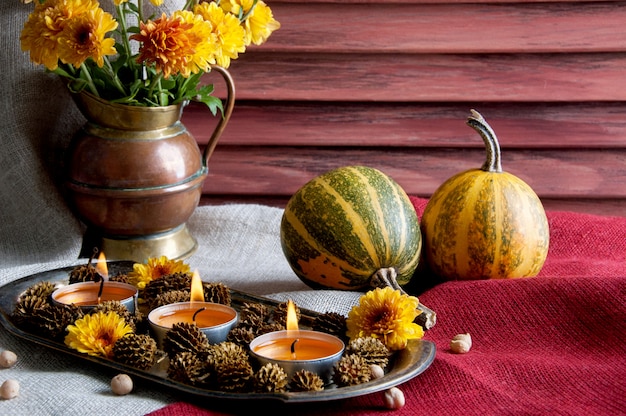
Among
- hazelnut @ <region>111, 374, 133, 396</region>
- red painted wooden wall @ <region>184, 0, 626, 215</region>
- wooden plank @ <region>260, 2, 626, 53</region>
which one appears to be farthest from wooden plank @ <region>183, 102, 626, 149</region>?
hazelnut @ <region>111, 374, 133, 396</region>

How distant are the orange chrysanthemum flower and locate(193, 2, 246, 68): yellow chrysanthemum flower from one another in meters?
0.04

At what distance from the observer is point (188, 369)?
0.93 meters

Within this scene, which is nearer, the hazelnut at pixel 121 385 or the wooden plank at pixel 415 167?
the hazelnut at pixel 121 385

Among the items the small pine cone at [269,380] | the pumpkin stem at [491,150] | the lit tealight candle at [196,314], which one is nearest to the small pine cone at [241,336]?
the lit tealight candle at [196,314]

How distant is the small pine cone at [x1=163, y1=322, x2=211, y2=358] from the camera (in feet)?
3.21

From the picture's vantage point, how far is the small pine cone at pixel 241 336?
1.01 meters

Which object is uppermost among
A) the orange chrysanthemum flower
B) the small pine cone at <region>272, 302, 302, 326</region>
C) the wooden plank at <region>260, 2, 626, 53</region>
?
the orange chrysanthemum flower

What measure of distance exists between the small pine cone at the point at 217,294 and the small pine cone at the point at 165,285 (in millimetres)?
35

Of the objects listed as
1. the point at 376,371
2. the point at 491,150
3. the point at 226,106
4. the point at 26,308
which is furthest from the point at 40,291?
the point at 491,150

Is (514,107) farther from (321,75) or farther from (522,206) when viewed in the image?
(522,206)

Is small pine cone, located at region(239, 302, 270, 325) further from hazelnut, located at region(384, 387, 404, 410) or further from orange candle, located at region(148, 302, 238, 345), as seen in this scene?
hazelnut, located at region(384, 387, 404, 410)

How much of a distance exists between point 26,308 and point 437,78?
1395 millimetres

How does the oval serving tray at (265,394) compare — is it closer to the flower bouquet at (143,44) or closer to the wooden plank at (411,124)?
the flower bouquet at (143,44)

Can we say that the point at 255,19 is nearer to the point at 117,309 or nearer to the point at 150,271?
the point at 150,271
